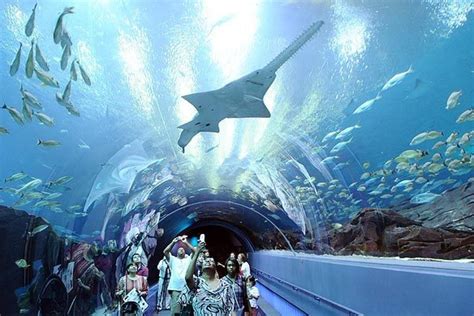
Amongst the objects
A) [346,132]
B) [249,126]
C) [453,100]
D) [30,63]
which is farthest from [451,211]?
[30,63]

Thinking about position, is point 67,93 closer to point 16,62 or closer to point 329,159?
point 16,62

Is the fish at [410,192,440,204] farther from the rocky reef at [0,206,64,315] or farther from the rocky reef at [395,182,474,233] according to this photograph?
the rocky reef at [0,206,64,315]

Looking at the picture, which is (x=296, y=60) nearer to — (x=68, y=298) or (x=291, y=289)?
(x=68, y=298)

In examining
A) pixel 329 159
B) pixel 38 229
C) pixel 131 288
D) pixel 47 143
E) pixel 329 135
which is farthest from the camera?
pixel 329 159

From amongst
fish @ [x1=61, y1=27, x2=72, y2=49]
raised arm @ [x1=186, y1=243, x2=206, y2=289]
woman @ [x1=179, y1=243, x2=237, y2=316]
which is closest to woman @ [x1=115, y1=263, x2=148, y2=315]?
woman @ [x1=179, y1=243, x2=237, y2=316]

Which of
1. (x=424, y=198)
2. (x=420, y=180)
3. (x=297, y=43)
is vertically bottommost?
(x=424, y=198)

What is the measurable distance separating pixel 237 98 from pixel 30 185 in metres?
3.49

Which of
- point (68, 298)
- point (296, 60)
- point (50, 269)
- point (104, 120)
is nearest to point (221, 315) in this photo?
point (296, 60)

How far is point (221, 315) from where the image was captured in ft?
12.8

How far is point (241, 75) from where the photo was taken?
6.07 meters

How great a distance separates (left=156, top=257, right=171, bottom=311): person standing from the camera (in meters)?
11.2

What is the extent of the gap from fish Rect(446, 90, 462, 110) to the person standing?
7692 millimetres

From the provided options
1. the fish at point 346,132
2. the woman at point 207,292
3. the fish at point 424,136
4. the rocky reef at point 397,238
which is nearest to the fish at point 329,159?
the fish at point 346,132

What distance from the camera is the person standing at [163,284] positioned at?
36.7 feet
